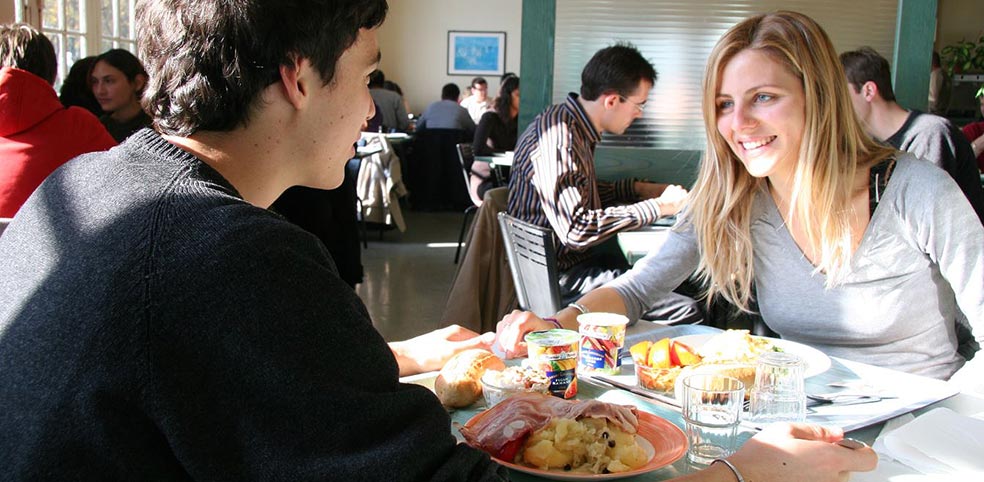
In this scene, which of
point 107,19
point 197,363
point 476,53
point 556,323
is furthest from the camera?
point 476,53

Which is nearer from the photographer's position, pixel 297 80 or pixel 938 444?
pixel 297 80

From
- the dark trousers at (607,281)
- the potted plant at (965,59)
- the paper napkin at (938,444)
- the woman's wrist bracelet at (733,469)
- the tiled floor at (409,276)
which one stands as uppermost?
the potted plant at (965,59)

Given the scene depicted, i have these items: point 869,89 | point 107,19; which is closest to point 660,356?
point 869,89

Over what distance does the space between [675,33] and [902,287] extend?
242 centimetres

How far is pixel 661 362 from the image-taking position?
57.1 inches

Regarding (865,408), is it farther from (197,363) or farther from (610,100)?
(610,100)

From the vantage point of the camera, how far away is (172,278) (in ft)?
2.49

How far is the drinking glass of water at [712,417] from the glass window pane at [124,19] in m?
6.00

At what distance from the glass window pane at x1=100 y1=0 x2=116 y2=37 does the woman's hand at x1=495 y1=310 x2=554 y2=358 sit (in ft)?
17.1

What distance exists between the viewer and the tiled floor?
16.3ft

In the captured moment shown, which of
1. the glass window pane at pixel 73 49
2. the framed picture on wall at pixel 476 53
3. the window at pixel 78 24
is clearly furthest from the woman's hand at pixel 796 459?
the framed picture on wall at pixel 476 53

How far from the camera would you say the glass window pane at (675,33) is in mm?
3953

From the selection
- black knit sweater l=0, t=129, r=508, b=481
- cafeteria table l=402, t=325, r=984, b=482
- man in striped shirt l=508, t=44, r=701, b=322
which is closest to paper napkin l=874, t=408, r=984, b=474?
cafeteria table l=402, t=325, r=984, b=482

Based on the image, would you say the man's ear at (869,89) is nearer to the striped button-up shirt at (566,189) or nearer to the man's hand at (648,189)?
the man's hand at (648,189)
